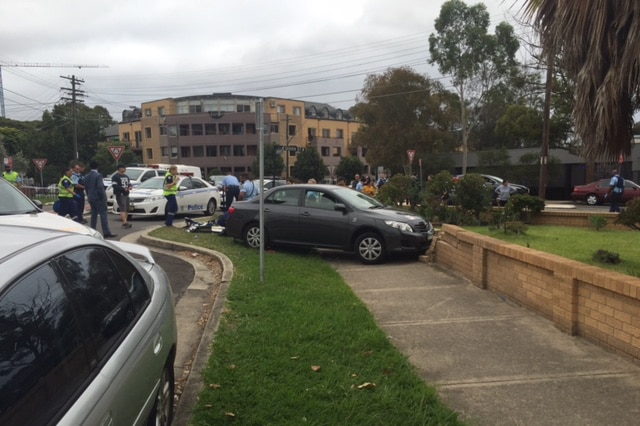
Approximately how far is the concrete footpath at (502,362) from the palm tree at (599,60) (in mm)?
2166

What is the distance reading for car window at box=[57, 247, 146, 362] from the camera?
2.28m

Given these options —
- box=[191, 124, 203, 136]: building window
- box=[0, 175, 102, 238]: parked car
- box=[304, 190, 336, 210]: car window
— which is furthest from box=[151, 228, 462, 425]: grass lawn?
box=[191, 124, 203, 136]: building window

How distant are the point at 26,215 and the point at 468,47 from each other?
1650 inches

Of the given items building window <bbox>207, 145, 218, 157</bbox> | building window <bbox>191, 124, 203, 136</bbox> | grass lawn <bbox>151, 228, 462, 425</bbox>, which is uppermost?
building window <bbox>191, 124, 203, 136</bbox>

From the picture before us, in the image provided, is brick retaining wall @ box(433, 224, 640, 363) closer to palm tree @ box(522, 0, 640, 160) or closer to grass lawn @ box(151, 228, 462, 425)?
palm tree @ box(522, 0, 640, 160)

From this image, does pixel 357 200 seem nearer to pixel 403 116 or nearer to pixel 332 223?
pixel 332 223

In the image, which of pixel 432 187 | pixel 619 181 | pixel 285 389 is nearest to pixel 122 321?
pixel 285 389

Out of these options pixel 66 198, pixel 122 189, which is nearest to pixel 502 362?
pixel 66 198

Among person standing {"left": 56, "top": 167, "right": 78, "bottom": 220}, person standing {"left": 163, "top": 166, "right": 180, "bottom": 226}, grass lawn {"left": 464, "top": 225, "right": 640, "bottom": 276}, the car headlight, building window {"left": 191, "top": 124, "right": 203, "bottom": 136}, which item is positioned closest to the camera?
grass lawn {"left": 464, "top": 225, "right": 640, "bottom": 276}

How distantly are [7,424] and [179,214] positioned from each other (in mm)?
16869

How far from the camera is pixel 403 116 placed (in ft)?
137

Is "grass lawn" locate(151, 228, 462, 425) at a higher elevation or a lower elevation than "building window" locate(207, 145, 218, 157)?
lower

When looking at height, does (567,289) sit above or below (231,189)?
below

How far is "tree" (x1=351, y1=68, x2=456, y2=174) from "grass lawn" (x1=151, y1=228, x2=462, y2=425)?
36.0 metres
